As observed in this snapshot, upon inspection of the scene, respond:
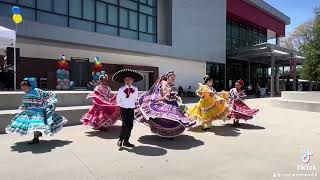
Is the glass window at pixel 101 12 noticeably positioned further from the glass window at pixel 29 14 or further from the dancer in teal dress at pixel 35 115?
the dancer in teal dress at pixel 35 115

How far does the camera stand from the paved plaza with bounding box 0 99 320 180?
521 centimetres

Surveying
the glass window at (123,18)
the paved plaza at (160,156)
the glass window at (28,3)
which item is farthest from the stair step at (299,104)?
the glass window at (28,3)

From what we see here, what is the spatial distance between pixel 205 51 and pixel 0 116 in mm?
26040

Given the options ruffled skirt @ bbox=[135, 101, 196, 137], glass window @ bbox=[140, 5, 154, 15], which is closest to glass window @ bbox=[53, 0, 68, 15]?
glass window @ bbox=[140, 5, 154, 15]

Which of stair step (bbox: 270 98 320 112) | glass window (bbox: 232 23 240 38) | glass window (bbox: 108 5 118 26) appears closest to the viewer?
stair step (bbox: 270 98 320 112)

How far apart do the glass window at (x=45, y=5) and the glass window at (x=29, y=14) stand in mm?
507

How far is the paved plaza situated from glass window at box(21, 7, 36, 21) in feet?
40.4

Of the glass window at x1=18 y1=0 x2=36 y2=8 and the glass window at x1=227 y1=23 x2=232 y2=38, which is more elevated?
the glass window at x1=227 y1=23 x2=232 y2=38

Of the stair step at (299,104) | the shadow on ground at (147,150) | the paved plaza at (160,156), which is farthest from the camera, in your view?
the stair step at (299,104)

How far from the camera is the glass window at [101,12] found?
23.5 m

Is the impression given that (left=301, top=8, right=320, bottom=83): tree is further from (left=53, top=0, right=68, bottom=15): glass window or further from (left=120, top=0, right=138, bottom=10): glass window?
(left=53, top=0, right=68, bottom=15): glass window

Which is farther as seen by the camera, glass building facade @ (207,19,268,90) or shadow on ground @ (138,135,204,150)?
glass building facade @ (207,19,268,90)

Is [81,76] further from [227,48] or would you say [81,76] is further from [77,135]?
[227,48]

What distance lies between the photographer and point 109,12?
79.6 ft
